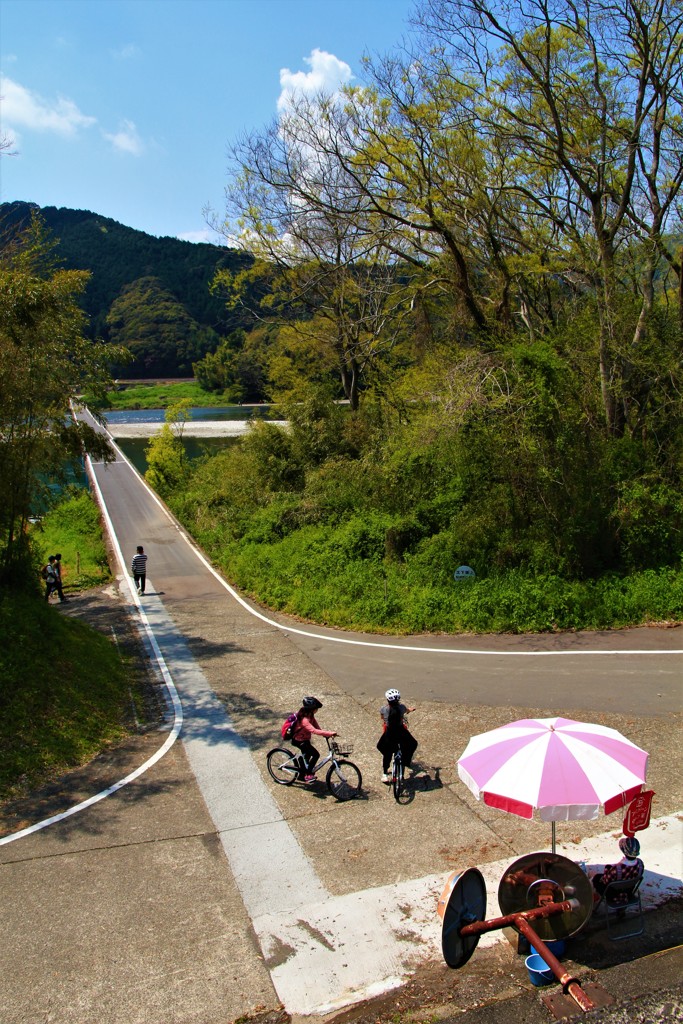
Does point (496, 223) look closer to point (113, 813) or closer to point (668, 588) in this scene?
point (668, 588)

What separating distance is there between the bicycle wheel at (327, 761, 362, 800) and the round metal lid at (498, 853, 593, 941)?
10.7ft

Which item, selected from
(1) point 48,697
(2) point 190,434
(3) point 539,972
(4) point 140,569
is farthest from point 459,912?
(2) point 190,434

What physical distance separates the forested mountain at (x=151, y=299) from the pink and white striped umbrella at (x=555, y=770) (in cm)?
14983

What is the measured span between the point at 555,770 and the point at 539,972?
157 cm

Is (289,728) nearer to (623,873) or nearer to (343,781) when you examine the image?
(343,781)

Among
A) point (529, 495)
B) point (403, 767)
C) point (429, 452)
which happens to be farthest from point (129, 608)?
point (403, 767)

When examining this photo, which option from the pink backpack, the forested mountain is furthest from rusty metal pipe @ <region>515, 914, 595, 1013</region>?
the forested mountain

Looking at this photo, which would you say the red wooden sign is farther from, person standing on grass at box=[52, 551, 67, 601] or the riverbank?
the riverbank

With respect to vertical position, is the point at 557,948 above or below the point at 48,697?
below

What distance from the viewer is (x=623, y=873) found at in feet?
21.4

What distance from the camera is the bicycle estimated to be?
9.23 metres

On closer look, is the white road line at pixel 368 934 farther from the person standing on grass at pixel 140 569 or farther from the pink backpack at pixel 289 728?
the person standing on grass at pixel 140 569

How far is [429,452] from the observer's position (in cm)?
2123

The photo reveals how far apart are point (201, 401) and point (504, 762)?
448ft
